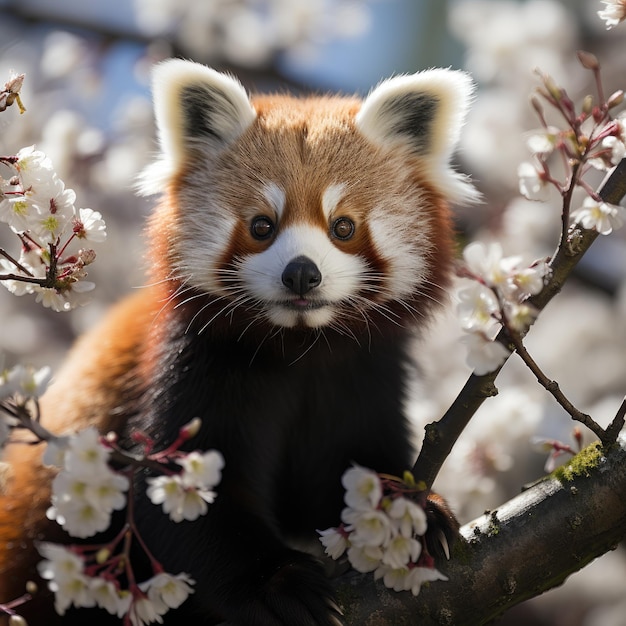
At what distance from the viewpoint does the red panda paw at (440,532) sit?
2479mm

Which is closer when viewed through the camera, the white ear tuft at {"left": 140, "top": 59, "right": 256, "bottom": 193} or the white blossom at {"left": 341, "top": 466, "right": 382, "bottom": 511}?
the white blossom at {"left": 341, "top": 466, "right": 382, "bottom": 511}

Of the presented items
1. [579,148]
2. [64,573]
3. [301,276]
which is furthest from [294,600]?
[579,148]

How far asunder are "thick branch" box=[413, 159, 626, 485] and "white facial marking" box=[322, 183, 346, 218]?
2.50 feet

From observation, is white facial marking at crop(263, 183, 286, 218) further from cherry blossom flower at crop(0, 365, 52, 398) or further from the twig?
cherry blossom flower at crop(0, 365, 52, 398)

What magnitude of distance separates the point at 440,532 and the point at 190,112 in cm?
159

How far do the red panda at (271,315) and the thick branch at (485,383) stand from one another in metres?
0.29

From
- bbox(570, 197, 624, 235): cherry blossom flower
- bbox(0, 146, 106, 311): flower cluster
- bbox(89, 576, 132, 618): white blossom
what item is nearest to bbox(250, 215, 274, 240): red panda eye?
bbox(0, 146, 106, 311): flower cluster

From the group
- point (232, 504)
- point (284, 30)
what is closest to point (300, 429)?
point (232, 504)

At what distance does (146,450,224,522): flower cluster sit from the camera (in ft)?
6.18

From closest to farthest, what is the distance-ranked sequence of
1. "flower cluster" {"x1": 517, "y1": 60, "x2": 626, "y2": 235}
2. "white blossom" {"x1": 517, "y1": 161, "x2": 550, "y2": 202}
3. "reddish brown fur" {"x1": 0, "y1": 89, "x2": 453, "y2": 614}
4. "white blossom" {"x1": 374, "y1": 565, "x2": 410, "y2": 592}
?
"flower cluster" {"x1": 517, "y1": 60, "x2": 626, "y2": 235} < "white blossom" {"x1": 517, "y1": 161, "x2": 550, "y2": 202} < "white blossom" {"x1": 374, "y1": 565, "x2": 410, "y2": 592} < "reddish brown fur" {"x1": 0, "y1": 89, "x2": 453, "y2": 614}

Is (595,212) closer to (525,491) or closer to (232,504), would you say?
(525,491)

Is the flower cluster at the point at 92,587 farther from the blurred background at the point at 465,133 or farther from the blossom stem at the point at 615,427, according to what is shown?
the blurred background at the point at 465,133

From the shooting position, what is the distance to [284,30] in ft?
21.0

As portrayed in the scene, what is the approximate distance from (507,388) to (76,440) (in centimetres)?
411
